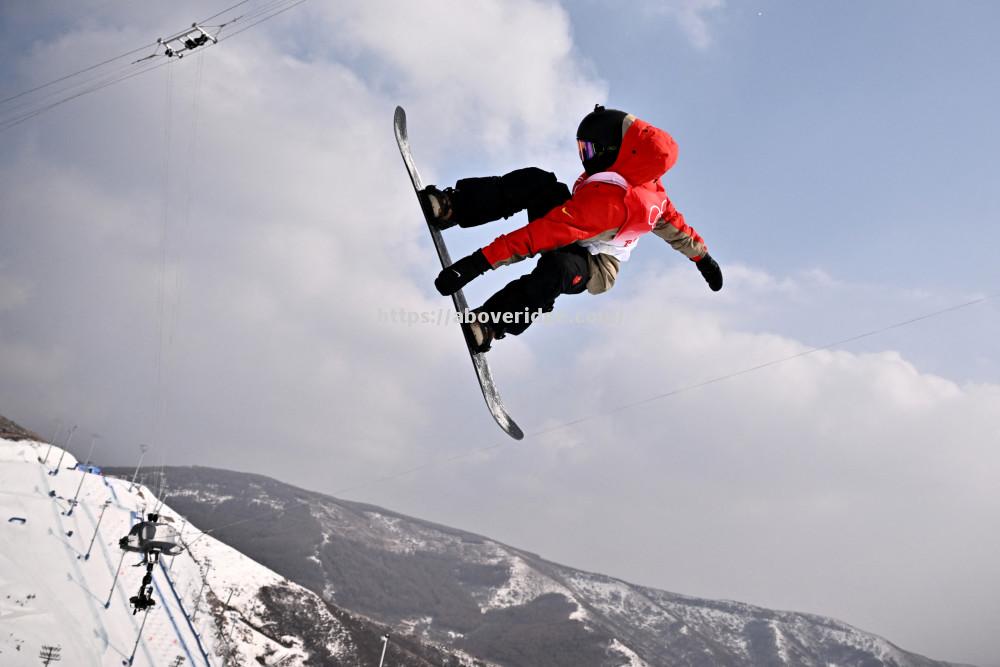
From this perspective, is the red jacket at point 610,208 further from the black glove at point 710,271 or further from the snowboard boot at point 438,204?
the black glove at point 710,271

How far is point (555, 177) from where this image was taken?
6809 mm

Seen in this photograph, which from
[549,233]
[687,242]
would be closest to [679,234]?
[687,242]

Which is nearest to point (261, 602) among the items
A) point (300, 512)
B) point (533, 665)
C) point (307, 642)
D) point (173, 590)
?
point (307, 642)

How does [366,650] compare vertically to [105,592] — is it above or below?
below

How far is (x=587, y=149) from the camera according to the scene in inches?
242

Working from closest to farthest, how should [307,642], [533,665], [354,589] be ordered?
[307,642], [533,665], [354,589]

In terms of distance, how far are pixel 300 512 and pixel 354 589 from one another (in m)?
42.0

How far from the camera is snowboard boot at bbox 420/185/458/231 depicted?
6.60 metres

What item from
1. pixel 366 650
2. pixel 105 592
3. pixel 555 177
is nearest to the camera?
pixel 555 177

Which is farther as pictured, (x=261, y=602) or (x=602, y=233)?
(x=261, y=602)

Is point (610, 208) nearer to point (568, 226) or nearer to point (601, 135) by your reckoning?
point (568, 226)

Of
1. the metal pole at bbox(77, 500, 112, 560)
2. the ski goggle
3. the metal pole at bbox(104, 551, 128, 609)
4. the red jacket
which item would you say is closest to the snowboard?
the red jacket

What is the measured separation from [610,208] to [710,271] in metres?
3.02

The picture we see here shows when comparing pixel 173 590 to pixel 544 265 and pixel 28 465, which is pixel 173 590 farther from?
pixel 544 265
